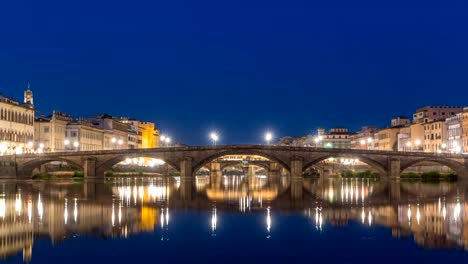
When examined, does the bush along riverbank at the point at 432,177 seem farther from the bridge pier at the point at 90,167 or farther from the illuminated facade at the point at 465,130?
the bridge pier at the point at 90,167

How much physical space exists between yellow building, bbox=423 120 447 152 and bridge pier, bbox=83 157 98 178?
78291mm

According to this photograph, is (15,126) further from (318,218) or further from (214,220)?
(318,218)

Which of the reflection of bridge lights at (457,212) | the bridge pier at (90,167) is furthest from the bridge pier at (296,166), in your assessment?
the reflection of bridge lights at (457,212)

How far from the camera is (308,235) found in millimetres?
27547

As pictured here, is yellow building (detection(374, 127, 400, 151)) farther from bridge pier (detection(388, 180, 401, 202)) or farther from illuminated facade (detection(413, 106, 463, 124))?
bridge pier (detection(388, 180, 401, 202))

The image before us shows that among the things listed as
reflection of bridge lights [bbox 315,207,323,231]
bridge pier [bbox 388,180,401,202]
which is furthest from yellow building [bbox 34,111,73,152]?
reflection of bridge lights [bbox 315,207,323,231]

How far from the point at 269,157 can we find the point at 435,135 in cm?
6095

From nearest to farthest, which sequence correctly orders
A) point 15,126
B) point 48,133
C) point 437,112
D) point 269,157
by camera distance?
1. point 269,157
2. point 15,126
3. point 48,133
4. point 437,112

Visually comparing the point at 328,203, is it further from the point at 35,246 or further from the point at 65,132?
the point at 65,132

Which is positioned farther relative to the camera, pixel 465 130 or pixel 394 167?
pixel 465 130

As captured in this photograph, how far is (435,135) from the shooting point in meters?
147

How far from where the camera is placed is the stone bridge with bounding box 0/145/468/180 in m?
99.8

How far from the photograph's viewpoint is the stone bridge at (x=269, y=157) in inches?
3927

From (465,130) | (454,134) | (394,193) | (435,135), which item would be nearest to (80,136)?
(435,135)
